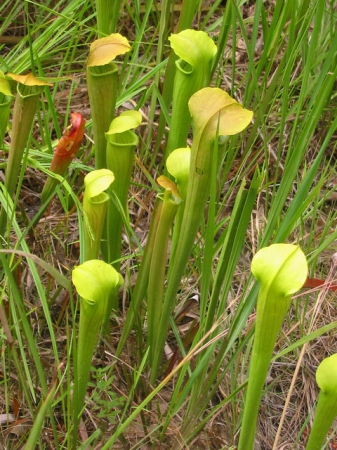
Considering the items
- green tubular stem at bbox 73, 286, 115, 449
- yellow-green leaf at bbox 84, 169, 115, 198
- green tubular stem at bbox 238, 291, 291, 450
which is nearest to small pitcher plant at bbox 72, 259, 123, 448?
green tubular stem at bbox 73, 286, 115, 449

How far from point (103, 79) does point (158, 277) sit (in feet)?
1.17

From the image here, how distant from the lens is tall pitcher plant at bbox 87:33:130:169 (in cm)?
99

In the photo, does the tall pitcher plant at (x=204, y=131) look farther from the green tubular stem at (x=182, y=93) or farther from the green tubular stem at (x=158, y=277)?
the green tubular stem at (x=182, y=93)

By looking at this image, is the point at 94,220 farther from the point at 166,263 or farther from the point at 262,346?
the point at 262,346

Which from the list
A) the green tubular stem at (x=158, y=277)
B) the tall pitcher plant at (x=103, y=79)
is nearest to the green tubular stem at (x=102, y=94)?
the tall pitcher plant at (x=103, y=79)

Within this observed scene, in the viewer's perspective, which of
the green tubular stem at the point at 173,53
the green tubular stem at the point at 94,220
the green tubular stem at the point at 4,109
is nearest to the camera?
the green tubular stem at the point at 94,220

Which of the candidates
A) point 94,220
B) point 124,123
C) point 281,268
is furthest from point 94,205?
point 281,268

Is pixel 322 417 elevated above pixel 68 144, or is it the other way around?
pixel 68 144

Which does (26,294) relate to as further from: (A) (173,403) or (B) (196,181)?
(B) (196,181)

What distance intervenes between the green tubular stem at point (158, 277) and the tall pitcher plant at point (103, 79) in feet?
0.70

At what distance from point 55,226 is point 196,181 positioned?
0.65 m

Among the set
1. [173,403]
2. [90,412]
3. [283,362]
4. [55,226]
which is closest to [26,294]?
[55,226]

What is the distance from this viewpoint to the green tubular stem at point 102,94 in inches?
40.5

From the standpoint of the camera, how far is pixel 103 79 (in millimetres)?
1024
